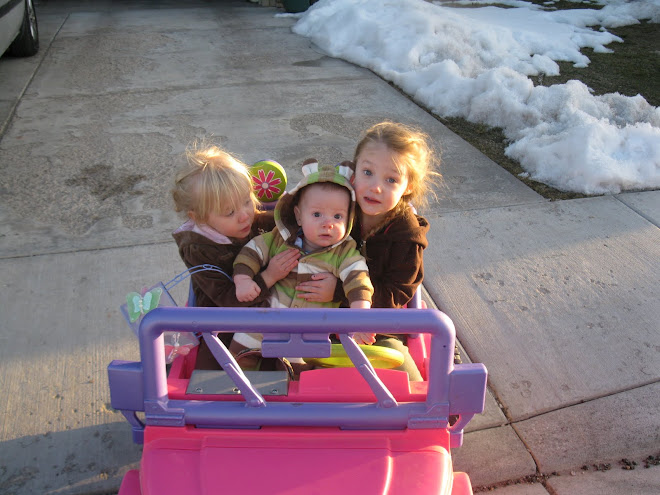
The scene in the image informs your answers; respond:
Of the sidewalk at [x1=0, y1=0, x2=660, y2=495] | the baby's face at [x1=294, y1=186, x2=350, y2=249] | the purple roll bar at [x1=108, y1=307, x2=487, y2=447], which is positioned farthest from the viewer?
the sidewalk at [x1=0, y1=0, x2=660, y2=495]

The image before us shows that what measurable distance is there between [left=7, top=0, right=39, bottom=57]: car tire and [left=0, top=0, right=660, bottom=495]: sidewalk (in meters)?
0.48

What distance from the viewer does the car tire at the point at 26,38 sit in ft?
21.9

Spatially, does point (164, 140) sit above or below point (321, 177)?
below

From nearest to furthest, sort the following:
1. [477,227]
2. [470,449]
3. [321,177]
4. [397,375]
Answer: [397,375]
[321,177]
[470,449]
[477,227]

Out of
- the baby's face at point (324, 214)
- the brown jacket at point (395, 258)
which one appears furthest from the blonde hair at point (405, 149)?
the baby's face at point (324, 214)

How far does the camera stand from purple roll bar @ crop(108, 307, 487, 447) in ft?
5.18

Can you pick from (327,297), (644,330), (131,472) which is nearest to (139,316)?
(131,472)

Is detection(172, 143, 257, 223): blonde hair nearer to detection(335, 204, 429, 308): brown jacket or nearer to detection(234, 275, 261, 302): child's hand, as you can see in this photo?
detection(234, 275, 261, 302): child's hand

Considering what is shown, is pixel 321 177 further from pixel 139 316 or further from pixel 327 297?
pixel 139 316

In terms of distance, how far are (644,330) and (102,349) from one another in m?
2.41

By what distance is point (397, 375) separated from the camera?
6.14 ft

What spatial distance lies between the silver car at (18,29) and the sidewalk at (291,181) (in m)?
0.41

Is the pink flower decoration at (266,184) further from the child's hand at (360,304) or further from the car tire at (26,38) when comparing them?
the car tire at (26,38)

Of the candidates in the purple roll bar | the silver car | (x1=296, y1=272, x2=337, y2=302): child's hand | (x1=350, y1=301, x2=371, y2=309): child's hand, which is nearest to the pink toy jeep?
the purple roll bar
